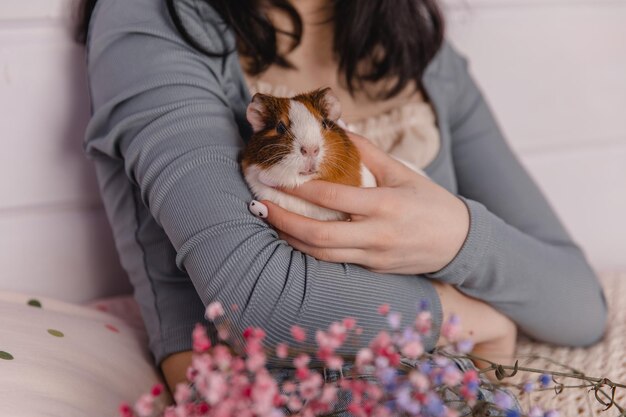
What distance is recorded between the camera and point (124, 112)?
38.2 inches

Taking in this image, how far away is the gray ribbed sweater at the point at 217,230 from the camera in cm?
84

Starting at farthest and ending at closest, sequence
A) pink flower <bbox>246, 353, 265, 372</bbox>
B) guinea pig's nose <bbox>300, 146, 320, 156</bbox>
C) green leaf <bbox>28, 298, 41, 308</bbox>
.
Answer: green leaf <bbox>28, 298, 41, 308</bbox> → guinea pig's nose <bbox>300, 146, 320, 156</bbox> → pink flower <bbox>246, 353, 265, 372</bbox>

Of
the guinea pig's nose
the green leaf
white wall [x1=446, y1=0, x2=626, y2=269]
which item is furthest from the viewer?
white wall [x1=446, y1=0, x2=626, y2=269]

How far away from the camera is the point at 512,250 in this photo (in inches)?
41.3

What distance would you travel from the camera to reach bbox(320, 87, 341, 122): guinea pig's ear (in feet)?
2.74

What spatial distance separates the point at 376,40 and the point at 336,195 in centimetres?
53

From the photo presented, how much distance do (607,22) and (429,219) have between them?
3.78 feet

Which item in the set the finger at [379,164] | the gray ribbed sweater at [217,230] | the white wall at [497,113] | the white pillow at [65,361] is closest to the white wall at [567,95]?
the white wall at [497,113]

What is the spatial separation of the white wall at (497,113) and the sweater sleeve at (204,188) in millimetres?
217

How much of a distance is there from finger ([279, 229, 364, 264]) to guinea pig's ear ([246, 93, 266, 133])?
0.15 meters

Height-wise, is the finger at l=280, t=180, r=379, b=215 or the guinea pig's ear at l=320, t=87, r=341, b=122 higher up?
the guinea pig's ear at l=320, t=87, r=341, b=122

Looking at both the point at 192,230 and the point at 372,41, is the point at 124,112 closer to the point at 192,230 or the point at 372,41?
the point at 192,230

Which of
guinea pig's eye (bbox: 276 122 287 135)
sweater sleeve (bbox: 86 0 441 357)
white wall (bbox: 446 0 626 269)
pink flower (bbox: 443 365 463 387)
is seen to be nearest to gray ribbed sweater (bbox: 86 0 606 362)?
sweater sleeve (bbox: 86 0 441 357)

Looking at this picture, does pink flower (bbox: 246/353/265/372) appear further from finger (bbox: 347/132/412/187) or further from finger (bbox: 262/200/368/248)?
finger (bbox: 347/132/412/187)
